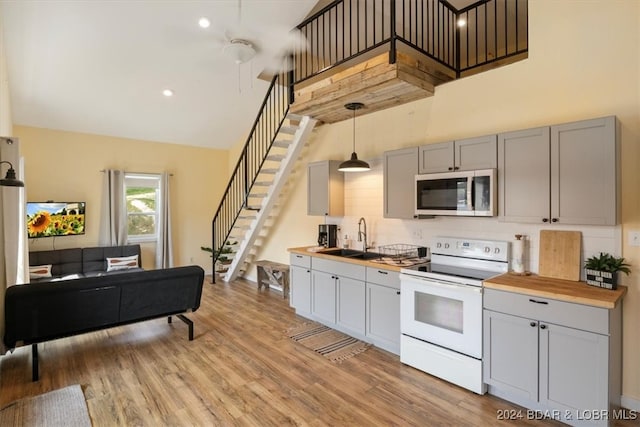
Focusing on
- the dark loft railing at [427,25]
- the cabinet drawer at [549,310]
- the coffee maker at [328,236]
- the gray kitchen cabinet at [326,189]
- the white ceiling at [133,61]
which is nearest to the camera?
the cabinet drawer at [549,310]

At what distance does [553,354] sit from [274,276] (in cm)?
439

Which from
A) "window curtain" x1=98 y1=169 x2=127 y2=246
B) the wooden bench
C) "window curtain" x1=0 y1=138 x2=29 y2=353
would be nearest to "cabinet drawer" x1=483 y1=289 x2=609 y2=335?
the wooden bench

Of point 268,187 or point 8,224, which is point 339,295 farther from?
point 8,224

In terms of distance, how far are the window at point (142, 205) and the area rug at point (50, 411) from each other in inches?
179

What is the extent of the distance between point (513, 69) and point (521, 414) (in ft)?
9.78

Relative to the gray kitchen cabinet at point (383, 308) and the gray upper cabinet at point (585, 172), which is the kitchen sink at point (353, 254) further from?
the gray upper cabinet at point (585, 172)

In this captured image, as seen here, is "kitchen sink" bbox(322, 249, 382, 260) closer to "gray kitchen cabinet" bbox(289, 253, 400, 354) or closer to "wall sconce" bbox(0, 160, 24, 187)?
"gray kitchen cabinet" bbox(289, 253, 400, 354)

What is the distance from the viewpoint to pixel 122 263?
6211mm

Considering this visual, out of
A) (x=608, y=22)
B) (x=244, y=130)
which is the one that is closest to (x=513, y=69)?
(x=608, y=22)

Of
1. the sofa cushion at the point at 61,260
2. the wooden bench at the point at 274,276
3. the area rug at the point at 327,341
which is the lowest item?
the area rug at the point at 327,341

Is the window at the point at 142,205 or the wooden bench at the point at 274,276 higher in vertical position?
the window at the point at 142,205

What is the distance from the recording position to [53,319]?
320 centimetres

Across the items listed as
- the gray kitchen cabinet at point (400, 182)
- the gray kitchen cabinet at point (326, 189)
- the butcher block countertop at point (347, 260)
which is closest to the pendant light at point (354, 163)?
the gray kitchen cabinet at point (400, 182)

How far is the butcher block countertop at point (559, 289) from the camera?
2258 mm
